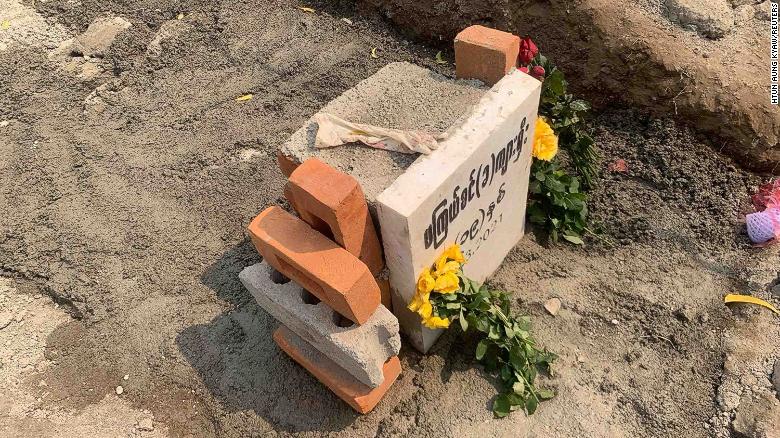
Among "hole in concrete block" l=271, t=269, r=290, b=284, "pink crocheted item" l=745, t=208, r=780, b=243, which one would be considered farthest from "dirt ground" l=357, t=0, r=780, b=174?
"hole in concrete block" l=271, t=269, r=290, b=284

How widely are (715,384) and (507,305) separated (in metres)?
1.14

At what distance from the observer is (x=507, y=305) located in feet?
9.70

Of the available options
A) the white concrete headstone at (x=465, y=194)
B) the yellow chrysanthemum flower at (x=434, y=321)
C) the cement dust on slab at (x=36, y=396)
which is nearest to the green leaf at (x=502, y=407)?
the white concrete headstone at (x=465, y=194)

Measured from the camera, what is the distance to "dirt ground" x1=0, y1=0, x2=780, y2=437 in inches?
115

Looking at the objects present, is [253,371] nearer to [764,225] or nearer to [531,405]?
[531,405]

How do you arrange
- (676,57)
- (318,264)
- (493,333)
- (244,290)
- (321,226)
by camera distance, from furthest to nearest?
(676,57)
(244,290)
(493,333)
(321,226)
(318,264)

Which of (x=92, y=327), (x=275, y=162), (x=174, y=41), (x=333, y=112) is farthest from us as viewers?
(x=174, y=41)

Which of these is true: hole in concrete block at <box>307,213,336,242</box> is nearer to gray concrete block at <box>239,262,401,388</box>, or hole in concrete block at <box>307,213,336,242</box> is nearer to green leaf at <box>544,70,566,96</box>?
gray concrete block at <box>239,262,401,388</box>

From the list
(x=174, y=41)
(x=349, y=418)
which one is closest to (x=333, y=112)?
(x=349, y=418)

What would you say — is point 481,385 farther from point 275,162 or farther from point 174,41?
point 174,41

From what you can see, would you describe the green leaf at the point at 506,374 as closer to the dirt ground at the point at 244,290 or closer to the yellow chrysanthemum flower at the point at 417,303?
the dirt ground at the point at 244,290

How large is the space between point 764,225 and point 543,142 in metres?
1.40

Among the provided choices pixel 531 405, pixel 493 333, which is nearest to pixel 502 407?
pixel 531 405

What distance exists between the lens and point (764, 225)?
3305 mm
